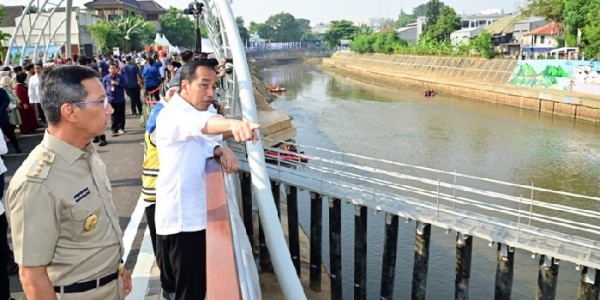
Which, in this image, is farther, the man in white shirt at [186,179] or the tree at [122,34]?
the tree at [122,34]

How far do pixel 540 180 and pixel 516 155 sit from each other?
376cm

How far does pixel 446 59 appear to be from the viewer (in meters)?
48.2

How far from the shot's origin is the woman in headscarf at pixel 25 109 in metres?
11.1

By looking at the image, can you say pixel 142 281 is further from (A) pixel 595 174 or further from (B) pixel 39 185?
(A) pixel 595 174

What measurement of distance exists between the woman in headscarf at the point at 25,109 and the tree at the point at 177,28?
57373 millimetres

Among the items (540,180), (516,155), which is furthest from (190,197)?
(516,155)

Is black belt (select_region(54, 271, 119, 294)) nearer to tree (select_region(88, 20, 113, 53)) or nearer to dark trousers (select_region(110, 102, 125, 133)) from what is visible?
dark trousers (select_region(110, 102, 125, 133))

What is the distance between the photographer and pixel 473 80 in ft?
136

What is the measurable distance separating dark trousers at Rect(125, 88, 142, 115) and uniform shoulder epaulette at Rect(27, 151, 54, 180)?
36.8 ft

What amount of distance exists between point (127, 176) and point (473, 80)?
37.9 meters

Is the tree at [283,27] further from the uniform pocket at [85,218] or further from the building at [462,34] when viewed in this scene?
the uniform pocket at [85,218]

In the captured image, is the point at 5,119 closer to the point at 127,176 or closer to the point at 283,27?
the point at 127,176

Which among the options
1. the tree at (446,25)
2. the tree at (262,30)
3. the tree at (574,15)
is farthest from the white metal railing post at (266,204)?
the tree at (262,30)

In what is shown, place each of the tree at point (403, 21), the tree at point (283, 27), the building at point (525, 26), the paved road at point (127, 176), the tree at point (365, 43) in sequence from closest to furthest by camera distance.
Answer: the paved road at point (127, 176), the building at point (525, 26), the tree at point (365, 43), the tree at point (283, 27), the tree at point (403, 21)
